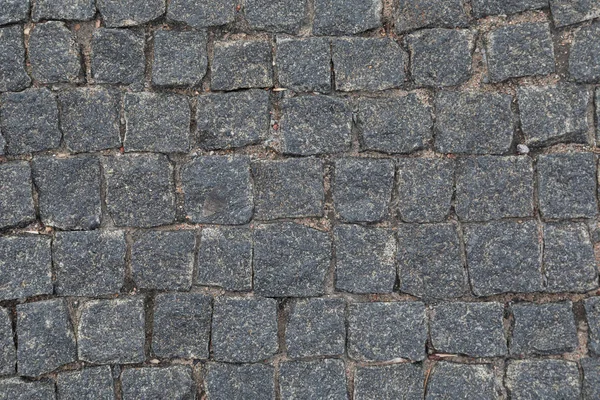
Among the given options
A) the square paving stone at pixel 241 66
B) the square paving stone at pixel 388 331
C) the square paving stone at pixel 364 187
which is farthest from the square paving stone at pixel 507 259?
the square paving stone at pixel 241 66

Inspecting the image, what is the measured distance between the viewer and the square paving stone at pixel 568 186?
2.87 metres

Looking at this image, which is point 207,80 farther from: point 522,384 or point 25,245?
point 522,384

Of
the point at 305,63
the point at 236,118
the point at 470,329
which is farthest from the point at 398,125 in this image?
the point at 470,329

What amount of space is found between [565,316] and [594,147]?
82 cm

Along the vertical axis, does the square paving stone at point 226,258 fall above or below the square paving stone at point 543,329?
above

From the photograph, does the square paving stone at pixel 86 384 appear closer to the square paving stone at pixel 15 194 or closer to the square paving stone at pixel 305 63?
the square paving stone at pixel 15 194

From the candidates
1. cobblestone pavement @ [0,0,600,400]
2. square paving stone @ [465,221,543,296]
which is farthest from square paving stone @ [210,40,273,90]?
square paving stone @ [465,221,543,296]

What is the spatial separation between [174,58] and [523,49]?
1664 millimetres

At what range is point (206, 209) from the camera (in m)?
2.93

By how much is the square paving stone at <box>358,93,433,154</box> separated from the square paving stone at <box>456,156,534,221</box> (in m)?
0.26

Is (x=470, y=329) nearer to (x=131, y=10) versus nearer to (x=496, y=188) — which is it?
(x=496, y=188)

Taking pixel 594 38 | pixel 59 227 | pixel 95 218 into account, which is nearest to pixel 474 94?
pixel 594 38

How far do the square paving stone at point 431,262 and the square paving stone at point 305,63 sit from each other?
835 millimetres

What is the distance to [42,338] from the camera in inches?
115
